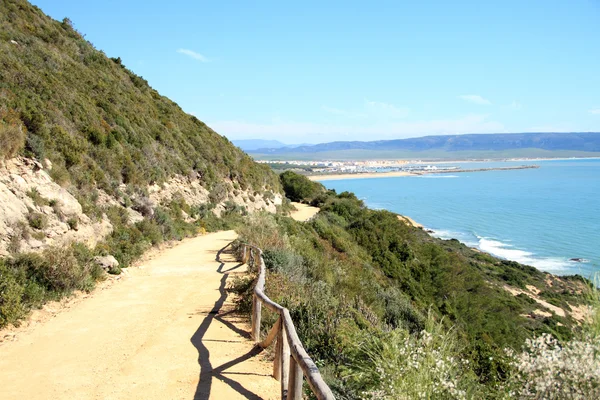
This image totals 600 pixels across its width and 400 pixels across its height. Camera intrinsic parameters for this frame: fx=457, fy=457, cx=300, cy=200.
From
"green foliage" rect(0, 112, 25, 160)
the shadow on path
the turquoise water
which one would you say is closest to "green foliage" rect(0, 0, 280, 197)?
"green foliage" rect(0, 112, 25, 160)

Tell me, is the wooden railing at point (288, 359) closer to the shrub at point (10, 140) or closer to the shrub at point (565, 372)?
the shrub at point (565, 372)

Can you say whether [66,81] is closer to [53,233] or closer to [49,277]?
[53,233]

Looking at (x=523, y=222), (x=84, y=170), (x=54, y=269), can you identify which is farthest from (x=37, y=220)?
(x=523, y=222)

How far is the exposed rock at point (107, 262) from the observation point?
12336mm

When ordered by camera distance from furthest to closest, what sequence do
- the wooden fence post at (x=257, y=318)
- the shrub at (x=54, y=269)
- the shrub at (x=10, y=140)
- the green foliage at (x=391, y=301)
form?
the shrub at (x=10, y=140) < the shrub at (x=54, y=269) < the wooden fence post at (x=257, y=318) < the green foliage at (x=391, y=301)

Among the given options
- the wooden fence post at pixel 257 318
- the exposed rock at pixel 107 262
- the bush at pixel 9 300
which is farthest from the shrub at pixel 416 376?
the exposed rock at pixel 107 262

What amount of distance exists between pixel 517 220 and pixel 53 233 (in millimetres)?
63124

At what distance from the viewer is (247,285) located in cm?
1001

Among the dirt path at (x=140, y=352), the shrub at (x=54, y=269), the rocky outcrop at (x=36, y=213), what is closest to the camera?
the dirt path at (x=140, y=352)

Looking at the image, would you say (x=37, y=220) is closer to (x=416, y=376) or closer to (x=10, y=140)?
(x=10, y=140)

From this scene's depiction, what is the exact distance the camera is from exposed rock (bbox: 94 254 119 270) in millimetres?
12336

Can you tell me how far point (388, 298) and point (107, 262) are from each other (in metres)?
8.39

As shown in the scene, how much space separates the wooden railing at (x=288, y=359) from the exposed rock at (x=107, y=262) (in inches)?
237

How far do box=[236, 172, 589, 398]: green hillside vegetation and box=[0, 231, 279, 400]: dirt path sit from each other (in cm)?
106
